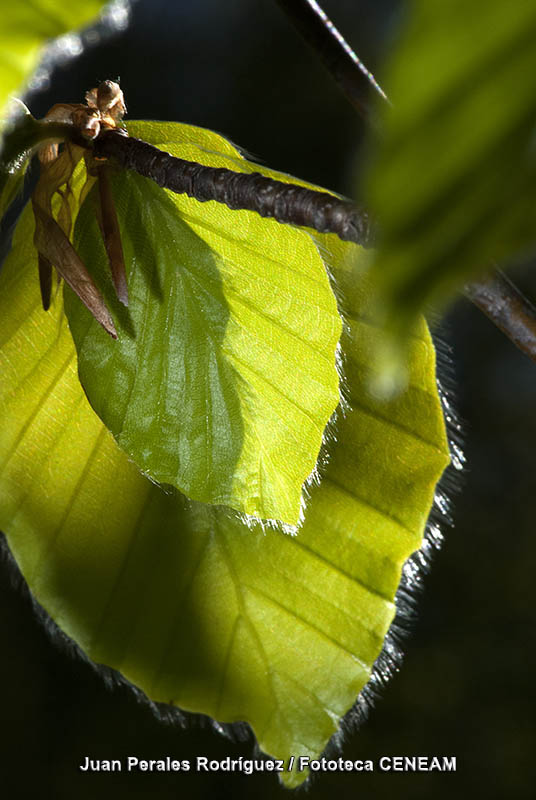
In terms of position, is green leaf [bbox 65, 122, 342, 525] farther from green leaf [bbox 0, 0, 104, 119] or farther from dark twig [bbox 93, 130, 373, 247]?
green leaf [bbox 0, 0, 104, 119]

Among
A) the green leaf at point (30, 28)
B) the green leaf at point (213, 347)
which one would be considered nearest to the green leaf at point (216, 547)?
the green leaf at point (213, 347)

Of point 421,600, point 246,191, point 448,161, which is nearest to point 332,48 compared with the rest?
point 246,191

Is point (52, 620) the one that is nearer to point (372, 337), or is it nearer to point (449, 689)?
point (372, 337)

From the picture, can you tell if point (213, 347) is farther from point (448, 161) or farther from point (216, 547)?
point (448, 161)

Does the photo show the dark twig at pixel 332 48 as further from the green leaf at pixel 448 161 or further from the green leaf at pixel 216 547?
the green leaf at pixel 448 161

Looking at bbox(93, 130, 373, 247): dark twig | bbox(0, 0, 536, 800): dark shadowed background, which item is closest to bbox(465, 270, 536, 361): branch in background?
bbox(93, 130, 373, 247): dark twig
